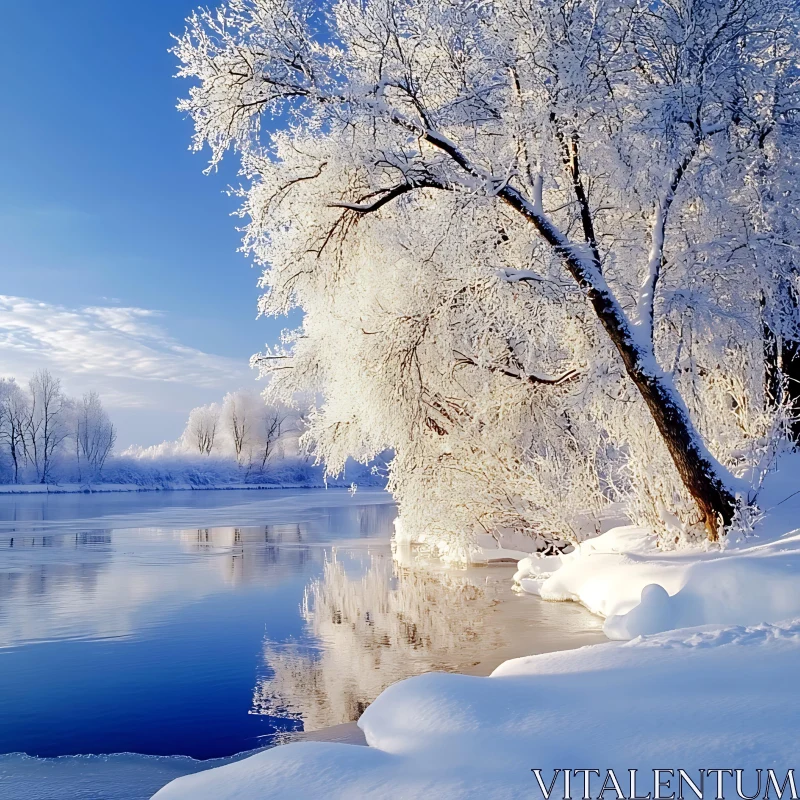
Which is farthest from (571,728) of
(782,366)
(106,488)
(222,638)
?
(106,488)

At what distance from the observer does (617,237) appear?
10.6 metres

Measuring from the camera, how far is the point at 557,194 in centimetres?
1166

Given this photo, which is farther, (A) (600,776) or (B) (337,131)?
(B) (337,131)

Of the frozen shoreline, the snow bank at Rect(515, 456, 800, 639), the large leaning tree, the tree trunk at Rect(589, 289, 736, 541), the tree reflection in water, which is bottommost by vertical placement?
the frozen shoreline

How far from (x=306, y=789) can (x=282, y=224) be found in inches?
353

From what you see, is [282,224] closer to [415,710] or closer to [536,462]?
[536,462]

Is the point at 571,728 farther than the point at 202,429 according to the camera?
No

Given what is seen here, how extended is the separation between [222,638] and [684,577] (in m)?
4.58

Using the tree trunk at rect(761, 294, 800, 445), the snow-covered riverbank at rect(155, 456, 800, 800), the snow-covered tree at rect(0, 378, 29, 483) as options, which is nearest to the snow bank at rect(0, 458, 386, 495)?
the snow-covered tree at rect(0, 378, 29, 483)

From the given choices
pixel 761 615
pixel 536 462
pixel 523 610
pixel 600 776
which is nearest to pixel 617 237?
pixel 536 462

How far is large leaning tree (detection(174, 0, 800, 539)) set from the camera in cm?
868

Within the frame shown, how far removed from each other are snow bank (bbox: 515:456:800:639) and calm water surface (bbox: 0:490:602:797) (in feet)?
1.47

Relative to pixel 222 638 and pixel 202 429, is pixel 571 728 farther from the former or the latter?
pixel 202 429

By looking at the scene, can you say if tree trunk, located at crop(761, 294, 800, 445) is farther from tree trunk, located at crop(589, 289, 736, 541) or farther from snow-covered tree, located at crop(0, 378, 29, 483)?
snow-covered tree, located at crop(0, 378, 29, 483)
